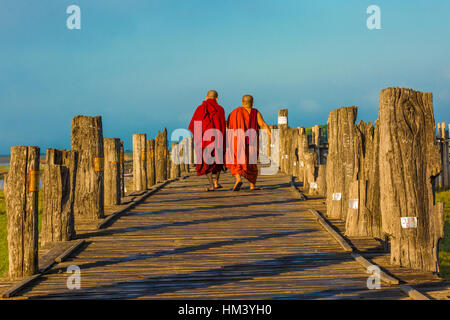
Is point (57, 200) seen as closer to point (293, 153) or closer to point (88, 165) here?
point (88, 165)

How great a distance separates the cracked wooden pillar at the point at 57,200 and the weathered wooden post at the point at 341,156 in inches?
130

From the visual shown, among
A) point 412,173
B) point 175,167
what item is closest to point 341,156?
point 412,173

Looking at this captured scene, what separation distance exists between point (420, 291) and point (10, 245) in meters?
3.34

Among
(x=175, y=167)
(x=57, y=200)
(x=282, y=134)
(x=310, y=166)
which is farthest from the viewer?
(x=282, y=134)

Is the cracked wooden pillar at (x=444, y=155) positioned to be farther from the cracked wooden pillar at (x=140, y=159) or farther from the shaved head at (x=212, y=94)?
the cracked wooden pillar at (x=140, y=159)

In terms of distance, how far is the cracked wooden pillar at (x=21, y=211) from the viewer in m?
4.20

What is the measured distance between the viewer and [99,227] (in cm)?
618

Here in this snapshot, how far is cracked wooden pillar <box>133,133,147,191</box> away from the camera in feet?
34.7

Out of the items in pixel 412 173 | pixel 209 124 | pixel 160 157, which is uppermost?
pixel 209 124

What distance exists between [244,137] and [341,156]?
3201 millimetres

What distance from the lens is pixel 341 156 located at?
6516mm

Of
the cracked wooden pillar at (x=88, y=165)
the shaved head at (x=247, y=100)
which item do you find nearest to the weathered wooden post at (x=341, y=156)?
the shaved head at (x=247, y=100)
